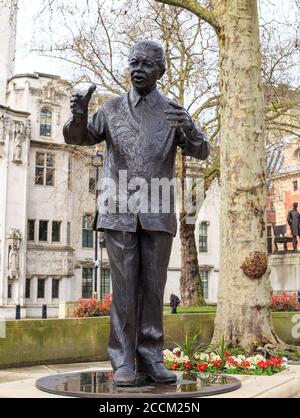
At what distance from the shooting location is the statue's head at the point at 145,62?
4.77 metres

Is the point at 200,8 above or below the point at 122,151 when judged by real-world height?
above

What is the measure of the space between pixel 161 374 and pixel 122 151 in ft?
5.87

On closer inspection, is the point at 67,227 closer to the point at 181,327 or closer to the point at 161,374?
the point at 181,327

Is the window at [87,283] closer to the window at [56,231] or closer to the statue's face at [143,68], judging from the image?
the window at [56,231]

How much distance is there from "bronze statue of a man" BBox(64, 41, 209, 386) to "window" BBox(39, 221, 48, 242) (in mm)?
31669

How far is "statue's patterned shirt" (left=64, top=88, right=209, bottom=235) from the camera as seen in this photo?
467 cm

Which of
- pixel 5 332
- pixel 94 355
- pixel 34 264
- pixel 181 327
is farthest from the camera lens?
pixel 34 264

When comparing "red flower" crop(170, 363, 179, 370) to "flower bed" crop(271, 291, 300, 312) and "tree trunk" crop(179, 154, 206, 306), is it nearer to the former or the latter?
"flower bed" crop(271, 291, 300, 312)

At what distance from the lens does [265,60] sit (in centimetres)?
2066

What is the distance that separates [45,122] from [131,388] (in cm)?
3435

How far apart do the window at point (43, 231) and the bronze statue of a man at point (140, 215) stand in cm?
3167

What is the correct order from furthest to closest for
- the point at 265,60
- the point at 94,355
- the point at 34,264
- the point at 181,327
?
the point at 34,264 < the point at 265,60 < the point at 181,327 < the point at 94,355

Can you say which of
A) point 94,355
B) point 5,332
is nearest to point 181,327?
point 94,355

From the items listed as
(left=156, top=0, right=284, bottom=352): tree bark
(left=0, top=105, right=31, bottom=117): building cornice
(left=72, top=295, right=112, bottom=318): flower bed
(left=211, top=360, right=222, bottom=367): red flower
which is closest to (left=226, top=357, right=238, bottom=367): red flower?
(left=211, top=360, right=222, bottom=367): red flower
